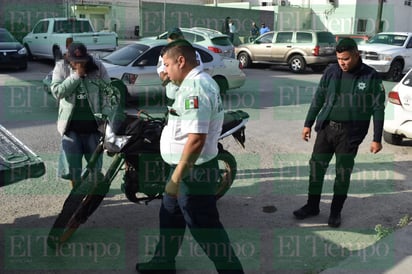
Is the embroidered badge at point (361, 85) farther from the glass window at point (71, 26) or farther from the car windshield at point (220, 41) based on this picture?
the glass window at point (71, 26)

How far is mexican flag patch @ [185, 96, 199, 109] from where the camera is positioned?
9.52 ft

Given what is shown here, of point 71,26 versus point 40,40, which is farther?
point 40,40

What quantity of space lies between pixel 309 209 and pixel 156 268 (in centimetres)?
196

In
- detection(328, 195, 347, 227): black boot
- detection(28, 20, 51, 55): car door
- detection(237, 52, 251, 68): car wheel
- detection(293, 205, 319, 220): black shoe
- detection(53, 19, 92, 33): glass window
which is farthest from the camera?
detection(237, 52, 251, 68): car wheel

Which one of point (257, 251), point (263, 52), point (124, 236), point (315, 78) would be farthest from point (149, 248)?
point (263, 52)

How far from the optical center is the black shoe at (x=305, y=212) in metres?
4.84

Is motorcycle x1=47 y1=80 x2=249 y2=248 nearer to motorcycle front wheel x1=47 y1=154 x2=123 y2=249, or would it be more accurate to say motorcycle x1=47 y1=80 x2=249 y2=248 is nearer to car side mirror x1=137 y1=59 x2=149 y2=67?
motorcycle front wheel x1=47 y1=154 x2=123 y2=249

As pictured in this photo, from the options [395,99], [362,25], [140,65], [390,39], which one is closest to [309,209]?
[395,99]

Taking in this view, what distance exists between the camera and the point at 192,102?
291 centimetres

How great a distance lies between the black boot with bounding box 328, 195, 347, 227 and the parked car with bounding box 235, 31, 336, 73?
557 inches

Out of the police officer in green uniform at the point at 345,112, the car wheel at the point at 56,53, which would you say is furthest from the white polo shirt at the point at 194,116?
the car wheel at the point at 56,53

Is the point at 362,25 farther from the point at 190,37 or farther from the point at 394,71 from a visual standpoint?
the point at 190,37

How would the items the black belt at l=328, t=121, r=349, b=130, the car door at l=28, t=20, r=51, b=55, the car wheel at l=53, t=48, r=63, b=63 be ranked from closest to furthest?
the black belt at l=328, t=121, r=349, b=130, the car wheel at l=53, t=48, r=63, b=63, the car door at l=28, t=20, r=51, b=55

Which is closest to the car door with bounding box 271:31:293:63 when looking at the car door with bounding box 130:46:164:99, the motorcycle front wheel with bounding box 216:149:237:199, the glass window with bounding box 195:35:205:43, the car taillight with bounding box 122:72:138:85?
the glass window with bounding box 195:35:205:43
